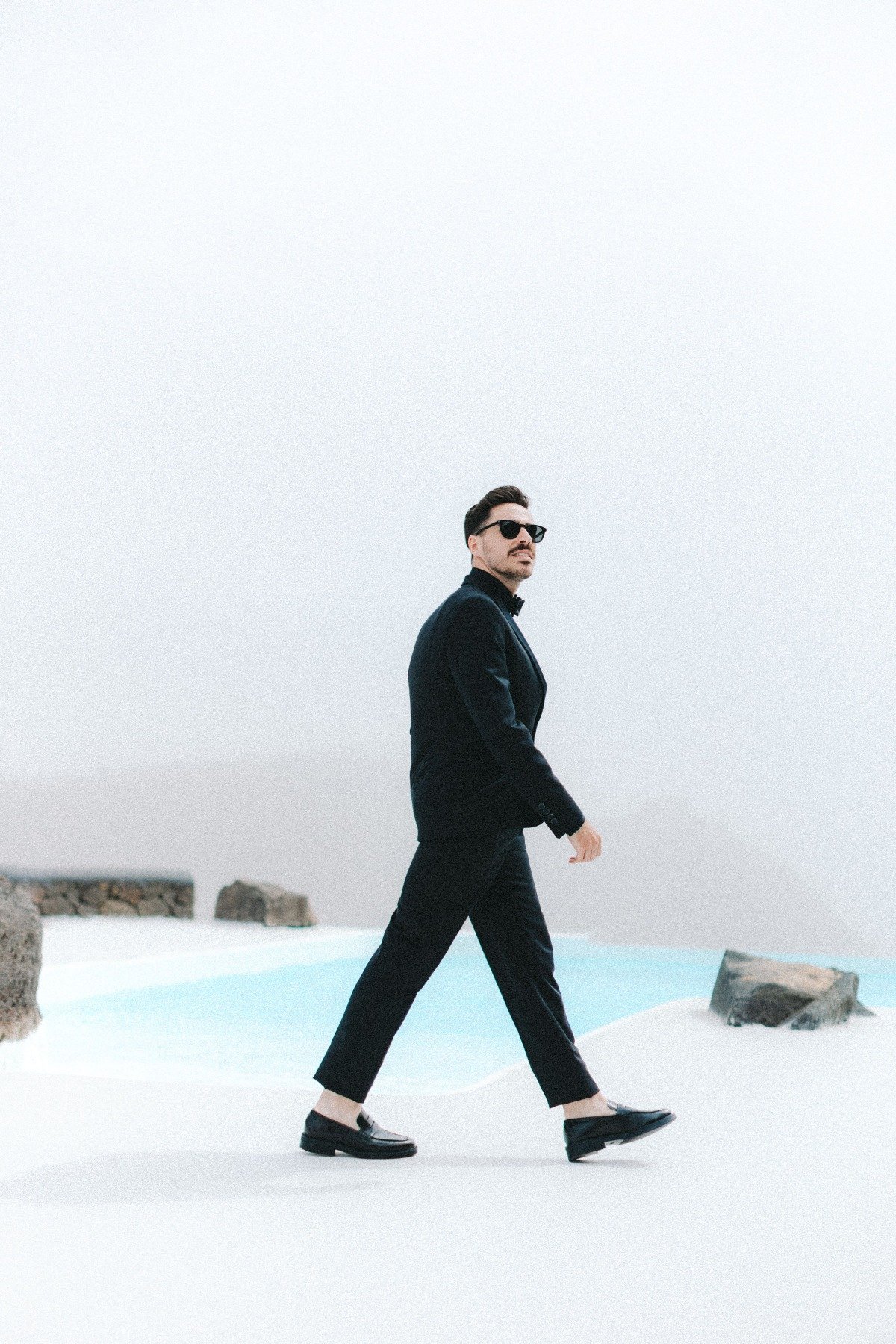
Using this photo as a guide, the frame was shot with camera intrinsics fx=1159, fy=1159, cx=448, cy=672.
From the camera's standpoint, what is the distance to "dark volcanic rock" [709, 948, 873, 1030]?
4.77m

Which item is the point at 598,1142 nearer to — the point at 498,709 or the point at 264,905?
the point at 498,709

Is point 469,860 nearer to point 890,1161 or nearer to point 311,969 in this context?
point 890,1161

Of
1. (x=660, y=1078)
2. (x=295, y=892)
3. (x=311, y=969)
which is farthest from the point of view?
(x=295, y=892)

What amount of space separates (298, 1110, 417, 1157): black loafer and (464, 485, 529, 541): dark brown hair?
4.46ft

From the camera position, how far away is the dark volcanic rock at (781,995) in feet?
15.6

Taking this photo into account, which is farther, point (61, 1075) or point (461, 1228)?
point (61, 1075)

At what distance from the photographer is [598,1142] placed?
2.44 m

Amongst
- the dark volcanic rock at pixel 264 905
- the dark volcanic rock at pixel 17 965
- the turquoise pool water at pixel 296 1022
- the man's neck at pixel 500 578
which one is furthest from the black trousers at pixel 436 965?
the dark volcanic rock at pixel 264 905

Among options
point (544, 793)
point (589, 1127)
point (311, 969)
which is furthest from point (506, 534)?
point (311, 969)

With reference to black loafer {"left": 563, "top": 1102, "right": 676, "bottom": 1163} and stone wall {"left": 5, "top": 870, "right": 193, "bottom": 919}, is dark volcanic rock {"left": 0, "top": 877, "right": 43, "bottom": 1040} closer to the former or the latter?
black loafer {"left": 563, "top": 1102, "right": 676, "bottom": 1163}

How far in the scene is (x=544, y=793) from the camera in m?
2.42

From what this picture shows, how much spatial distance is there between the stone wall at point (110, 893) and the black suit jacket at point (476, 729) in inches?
380

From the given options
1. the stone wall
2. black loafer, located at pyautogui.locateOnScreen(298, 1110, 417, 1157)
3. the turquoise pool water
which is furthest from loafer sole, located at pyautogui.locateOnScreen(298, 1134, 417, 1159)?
the stone wall

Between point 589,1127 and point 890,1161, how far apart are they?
2.24 ft
